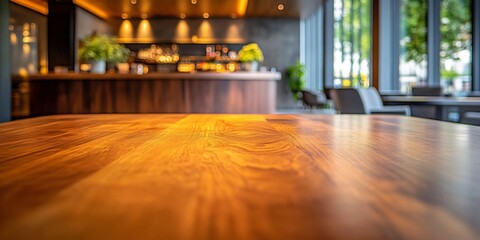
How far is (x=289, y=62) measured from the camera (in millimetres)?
13508

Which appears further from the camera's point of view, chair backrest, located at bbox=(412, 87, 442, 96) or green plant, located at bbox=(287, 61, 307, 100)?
green plant, located at bbox=(287, 61, 307, 100)

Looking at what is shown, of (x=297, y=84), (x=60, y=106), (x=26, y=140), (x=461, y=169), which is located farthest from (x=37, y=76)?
(x=297, y=84)

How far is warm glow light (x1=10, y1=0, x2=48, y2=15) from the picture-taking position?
31.0ft

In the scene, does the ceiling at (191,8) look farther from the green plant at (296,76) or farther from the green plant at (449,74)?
the green plant at (449,74)

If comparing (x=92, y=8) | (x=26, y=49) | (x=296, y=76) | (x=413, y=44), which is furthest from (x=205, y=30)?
(x=413, y=44)

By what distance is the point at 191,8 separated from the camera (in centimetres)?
1120

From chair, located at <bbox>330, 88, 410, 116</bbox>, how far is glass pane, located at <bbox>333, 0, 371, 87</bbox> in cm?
677

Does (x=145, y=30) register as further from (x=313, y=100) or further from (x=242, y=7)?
(x=313, y=100)

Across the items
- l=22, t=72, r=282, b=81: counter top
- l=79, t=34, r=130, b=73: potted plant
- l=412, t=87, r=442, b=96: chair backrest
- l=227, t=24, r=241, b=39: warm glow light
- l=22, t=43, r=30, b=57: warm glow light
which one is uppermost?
l=227, t=24, r=241, b=39: warm glow light

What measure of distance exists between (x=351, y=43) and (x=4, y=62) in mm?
8938

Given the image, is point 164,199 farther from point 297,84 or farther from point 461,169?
point 297,84

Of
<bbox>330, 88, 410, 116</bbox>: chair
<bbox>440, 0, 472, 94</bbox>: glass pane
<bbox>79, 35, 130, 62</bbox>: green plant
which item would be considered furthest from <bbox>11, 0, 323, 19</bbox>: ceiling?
<bbox>330, 88, 410, 116</bbox>: chair

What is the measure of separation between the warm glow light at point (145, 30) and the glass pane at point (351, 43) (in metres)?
4.99

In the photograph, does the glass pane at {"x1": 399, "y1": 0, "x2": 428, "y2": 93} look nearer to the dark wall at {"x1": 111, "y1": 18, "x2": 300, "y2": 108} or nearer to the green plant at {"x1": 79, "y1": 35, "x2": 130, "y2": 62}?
the dark wall at {"x1": 111, "y1": 18, "x2": 300, "y2": 108}
